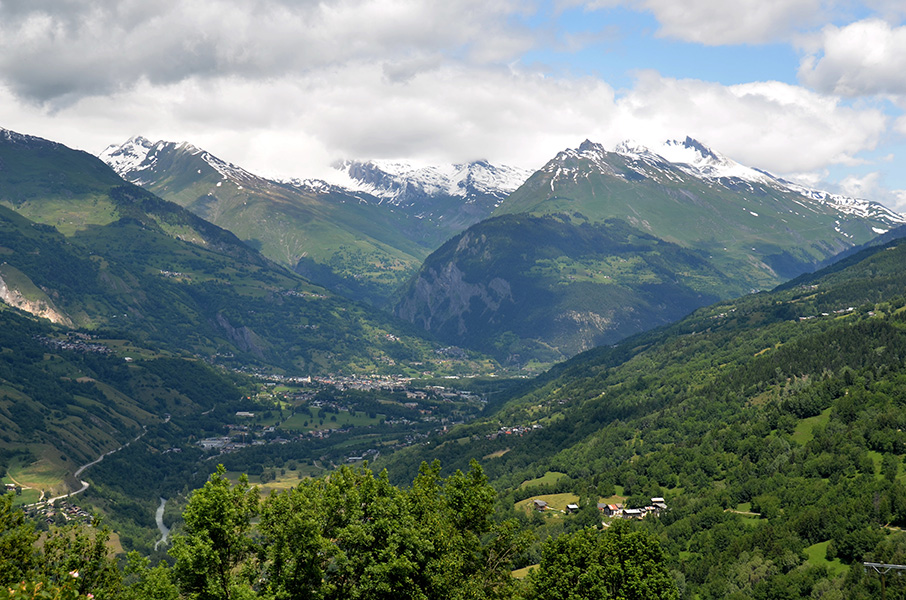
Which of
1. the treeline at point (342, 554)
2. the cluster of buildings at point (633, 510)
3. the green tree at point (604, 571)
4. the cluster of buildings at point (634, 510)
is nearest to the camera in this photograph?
the treeline at point (342, 554)

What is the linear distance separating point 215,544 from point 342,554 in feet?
36.9

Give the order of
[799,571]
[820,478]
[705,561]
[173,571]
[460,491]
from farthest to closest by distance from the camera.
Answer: [820,478] < [705,561] < [799,571] < [460,491] < [173,571]

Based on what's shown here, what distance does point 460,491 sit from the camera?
84.1 meters

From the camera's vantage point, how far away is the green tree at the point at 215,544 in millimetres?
62375

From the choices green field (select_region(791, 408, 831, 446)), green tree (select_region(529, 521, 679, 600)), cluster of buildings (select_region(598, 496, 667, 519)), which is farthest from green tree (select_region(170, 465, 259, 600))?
green field (select_region(791, 408, 831, 446))

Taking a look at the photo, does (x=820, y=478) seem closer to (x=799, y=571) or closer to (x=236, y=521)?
(x=799, y=571)

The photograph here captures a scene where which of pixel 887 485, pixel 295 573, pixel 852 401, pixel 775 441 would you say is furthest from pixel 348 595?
pixel 852 401

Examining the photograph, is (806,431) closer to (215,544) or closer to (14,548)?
(215,544)

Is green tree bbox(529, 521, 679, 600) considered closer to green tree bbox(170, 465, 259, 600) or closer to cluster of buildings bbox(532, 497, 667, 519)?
green tree bbox(170, 465, 259, 600)

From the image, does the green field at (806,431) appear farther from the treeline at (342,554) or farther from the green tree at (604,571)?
the green tree at (604,571)

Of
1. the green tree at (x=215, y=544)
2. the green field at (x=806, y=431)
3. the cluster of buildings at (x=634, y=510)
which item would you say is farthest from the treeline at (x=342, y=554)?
the green field at (x=806, y=431)

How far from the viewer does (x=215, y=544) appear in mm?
65250

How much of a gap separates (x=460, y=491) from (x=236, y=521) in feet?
87.7

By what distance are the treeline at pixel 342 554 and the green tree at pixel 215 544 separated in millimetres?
100
